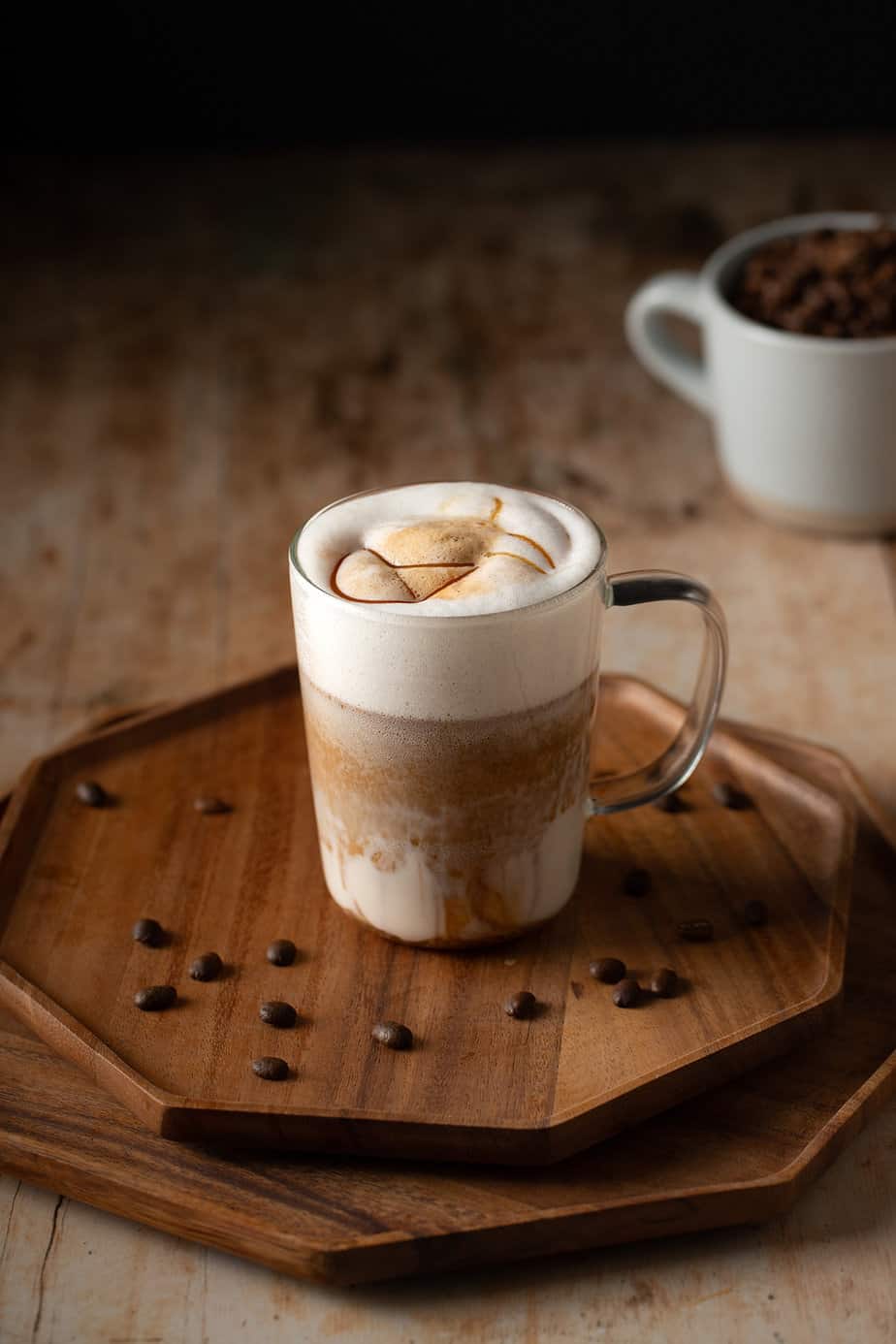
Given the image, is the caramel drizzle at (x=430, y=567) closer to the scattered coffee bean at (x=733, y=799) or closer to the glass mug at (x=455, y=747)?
the glass mug at (x=455, y=747)

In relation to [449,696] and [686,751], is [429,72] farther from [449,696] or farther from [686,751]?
[449,696]

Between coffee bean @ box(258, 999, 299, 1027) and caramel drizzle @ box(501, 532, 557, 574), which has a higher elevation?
caramel drizzle @ box(501, 532, 557, 574)

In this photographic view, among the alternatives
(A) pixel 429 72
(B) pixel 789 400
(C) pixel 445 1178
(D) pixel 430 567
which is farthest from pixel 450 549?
(A) pixel 429 72

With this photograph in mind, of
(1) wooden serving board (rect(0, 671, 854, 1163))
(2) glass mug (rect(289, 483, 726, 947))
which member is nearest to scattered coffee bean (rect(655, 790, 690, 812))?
(1) wooden serving board (rect(0, 671, 854, 1163))

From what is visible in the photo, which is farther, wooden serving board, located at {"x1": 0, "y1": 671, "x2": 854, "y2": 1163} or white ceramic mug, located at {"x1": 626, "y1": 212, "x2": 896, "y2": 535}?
white ceramic mug, located at {"x1": 626, "y1": 212, "x2": 896, "y2": 535}

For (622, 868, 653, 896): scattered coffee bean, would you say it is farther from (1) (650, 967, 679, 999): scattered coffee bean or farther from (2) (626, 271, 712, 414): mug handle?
(2) (626, 271, 712, 414): mug handle
